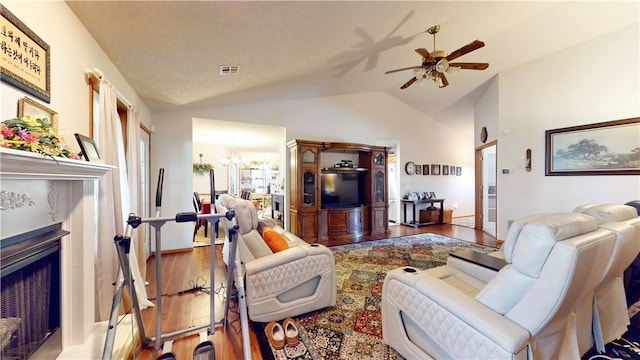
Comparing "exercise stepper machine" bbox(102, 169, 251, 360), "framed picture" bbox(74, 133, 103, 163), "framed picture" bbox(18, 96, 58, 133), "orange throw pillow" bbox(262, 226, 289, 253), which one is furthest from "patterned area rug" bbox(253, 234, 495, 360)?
"framed picture" bbox(18, 96, 58, 133)

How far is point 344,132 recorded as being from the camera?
231 inches

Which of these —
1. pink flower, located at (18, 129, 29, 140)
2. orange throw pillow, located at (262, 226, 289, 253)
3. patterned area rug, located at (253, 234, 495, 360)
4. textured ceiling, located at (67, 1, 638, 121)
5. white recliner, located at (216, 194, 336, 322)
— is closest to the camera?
pink flower, located at (18, 129, 29, 140)

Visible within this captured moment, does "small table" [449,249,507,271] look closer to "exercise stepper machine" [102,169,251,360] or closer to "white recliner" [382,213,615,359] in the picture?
"white recliner" [382,213,615,359]

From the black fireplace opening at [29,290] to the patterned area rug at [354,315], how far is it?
1.33 meters

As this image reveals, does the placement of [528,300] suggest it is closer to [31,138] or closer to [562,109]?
[31,138]

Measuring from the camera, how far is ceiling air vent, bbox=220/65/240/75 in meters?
2.85

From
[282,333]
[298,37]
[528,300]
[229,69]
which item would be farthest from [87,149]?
[528,300]

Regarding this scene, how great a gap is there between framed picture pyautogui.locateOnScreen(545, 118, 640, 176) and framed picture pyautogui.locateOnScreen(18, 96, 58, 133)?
6.07 meters

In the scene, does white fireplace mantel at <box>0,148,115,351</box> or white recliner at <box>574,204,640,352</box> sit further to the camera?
white recliner at <box>574,204,640,352</box>

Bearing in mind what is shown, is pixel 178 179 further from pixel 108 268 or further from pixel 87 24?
pixel 87 24

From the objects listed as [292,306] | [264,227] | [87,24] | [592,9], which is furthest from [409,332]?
[592,9]

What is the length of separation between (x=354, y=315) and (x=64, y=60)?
2990mm

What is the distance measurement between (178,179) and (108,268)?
249 centimetres

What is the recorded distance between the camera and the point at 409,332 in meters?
1.65
